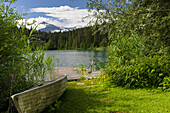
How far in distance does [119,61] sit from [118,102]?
2345mm

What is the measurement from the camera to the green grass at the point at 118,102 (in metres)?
3.64

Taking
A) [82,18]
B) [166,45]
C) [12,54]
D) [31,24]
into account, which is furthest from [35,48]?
[166,45]

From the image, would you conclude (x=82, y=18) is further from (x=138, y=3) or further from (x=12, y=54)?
(x=12, y=54)

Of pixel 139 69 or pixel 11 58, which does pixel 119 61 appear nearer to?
pixel 139 69

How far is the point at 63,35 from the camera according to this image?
350 feet

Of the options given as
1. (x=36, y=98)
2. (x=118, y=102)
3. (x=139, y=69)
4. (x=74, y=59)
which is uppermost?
(x=139, y=69)

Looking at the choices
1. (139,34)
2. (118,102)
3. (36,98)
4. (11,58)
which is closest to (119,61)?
(139,34)

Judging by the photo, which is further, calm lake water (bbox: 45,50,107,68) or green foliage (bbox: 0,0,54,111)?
calm lake water (bbox: 45,50,107,68)

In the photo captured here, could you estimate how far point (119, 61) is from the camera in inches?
244

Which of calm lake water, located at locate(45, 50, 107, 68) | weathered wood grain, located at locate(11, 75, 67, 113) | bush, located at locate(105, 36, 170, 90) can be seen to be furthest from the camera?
calm lake water, located at locate(45, 50, 107, 68)

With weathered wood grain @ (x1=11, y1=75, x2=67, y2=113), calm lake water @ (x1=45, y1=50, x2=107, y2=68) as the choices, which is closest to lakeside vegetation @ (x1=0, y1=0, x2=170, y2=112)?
weathered wood grain @ (x1=11, y1=75, x2=67, y2=113)

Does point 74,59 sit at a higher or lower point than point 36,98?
lower

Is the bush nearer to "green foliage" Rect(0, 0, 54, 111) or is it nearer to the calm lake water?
the calm lake water

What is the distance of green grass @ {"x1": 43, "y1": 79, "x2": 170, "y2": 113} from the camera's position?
364cm
